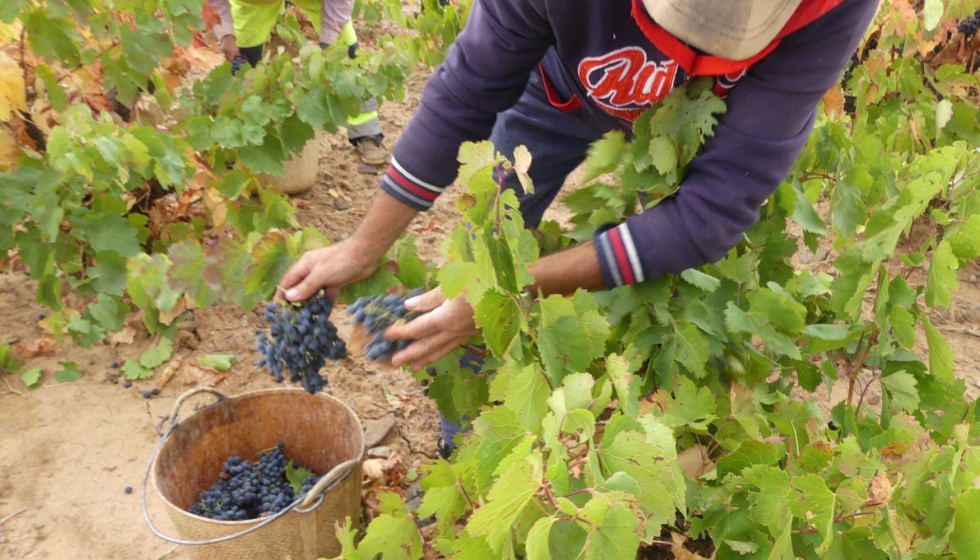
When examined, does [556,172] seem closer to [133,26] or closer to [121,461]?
[133,26]

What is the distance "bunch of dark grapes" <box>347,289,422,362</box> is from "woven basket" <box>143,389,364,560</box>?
61cm

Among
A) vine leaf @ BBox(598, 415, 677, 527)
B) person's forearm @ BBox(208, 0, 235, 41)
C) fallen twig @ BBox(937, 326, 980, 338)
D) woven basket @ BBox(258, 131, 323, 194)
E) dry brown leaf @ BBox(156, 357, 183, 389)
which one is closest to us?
vine leaf @ BBox(598, 415, 677, 527)

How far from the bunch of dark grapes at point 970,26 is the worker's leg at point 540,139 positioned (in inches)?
116

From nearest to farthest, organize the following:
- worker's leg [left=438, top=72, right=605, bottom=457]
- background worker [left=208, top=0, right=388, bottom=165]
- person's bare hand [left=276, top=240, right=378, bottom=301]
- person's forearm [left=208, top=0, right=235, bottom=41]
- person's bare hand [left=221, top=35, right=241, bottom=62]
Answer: person's bare hand [left=276, top=240, right=378, bottom=301]
worker's leg [left=438, top=72, right=605, bottom=457]
background worker [left=208, top=0, right=388, bottom=165]
person's forearm [left=208, top=0, right=235, bottom=41]
person's bare hand [left=221, top=35, right=241, bottom=62]

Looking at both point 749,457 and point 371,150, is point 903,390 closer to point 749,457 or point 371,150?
point 749,457

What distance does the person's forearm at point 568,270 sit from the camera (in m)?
1.53

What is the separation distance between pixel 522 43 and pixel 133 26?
1.90 meters

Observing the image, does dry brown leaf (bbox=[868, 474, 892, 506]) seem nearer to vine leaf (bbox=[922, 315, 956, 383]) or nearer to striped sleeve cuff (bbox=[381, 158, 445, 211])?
vine leaf (bbox=[922, 315, 956, 383])

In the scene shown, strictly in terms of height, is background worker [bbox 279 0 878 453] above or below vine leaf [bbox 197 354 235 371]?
above

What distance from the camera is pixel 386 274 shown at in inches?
68.3

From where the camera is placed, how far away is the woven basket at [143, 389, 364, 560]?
1.97 meters

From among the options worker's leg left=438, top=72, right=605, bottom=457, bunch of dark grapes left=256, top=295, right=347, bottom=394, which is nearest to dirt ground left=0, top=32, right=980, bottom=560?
worker's leg left=438, top=72, right=605, bottom=457

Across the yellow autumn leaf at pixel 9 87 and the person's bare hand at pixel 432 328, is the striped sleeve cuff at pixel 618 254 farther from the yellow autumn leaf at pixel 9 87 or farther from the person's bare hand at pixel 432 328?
the yellow autumn leaf at pixel 9 87

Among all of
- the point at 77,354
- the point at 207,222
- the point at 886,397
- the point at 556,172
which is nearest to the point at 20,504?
the point at 77,354
